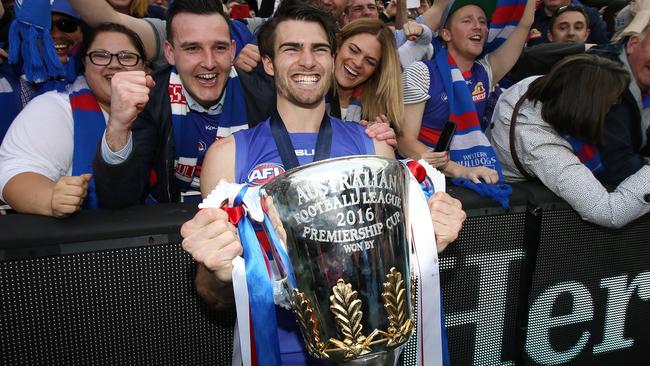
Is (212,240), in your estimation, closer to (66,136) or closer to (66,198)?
(66,198)

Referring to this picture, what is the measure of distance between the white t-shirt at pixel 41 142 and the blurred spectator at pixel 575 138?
6.77 feet

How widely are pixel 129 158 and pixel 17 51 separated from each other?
3.61 feet

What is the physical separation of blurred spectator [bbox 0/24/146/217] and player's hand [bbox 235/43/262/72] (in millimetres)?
534

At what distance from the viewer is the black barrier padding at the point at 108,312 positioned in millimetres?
1837

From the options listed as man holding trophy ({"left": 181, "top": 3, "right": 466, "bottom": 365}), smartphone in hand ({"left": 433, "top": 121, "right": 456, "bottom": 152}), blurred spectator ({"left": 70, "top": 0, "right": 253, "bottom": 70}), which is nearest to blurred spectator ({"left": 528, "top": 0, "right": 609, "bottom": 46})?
smartphone in hand ({"left": 433, "top": 121, "right": 456, "bottom": 152})

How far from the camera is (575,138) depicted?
2543 millimetres

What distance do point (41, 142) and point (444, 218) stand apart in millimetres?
1690

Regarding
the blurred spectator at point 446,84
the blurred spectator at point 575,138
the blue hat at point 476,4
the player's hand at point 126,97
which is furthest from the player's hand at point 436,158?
the player's hand at point 126,97

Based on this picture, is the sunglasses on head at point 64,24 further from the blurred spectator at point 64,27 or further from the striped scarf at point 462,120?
the striped scarf at point 462,120

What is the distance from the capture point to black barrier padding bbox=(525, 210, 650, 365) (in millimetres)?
2514

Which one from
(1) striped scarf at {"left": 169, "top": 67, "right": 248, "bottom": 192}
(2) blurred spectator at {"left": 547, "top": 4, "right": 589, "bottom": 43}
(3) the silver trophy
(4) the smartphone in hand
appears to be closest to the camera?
(3) the silver trophy

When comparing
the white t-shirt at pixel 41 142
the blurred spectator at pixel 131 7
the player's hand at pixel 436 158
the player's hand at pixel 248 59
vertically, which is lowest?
the player's hand at pixel 436 158

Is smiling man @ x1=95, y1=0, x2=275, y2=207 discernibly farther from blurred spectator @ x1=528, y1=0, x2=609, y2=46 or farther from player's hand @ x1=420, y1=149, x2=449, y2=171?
blurred spectator @ x1=528, y1=0, x2=609, y2=46

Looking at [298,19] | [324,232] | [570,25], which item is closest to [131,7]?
[298,19]
